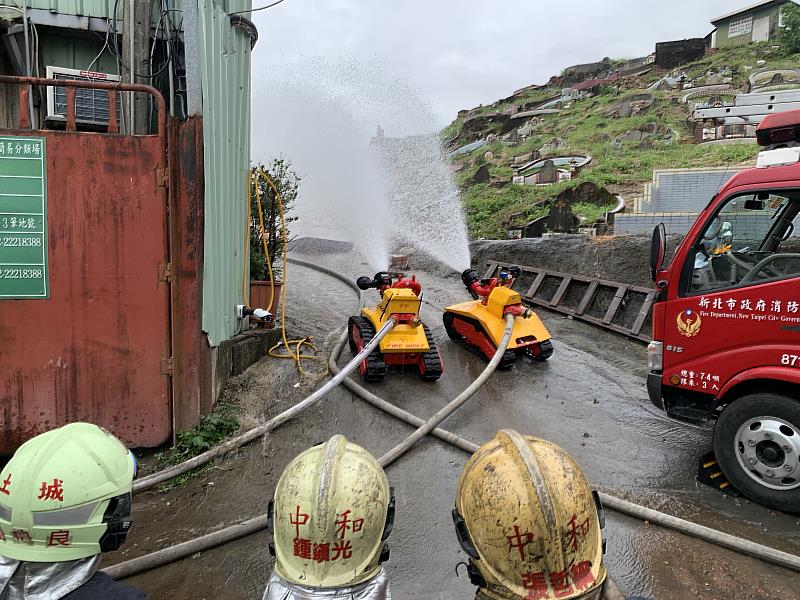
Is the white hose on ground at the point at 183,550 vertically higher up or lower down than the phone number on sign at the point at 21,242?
lower down

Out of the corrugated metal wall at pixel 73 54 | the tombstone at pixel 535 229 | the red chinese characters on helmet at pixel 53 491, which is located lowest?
the red chinese characters on helmet at pixel 53 491

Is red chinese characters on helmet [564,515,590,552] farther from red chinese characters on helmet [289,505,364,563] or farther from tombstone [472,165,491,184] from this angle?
tombstone [472,165,491,184]

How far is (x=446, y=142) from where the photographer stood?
43625mm

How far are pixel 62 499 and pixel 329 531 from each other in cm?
101

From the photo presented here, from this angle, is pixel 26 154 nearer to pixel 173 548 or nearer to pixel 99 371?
pixel 99 371

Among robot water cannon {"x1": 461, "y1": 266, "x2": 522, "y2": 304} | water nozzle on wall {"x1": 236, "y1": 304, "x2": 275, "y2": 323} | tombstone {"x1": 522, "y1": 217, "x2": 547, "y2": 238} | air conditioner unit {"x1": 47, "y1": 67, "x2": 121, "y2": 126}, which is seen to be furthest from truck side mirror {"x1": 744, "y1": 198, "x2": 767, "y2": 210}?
tombstone {"x1": 522, "y1": 217, "x2": 547, "y2": 238}

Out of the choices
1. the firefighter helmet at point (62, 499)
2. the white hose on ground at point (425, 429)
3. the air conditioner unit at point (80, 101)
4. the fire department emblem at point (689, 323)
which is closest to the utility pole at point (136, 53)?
the air conditioner unit at point (80, 101)

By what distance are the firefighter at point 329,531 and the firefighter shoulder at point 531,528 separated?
0.39 meters

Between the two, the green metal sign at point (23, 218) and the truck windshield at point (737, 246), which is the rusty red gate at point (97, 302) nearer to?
the green metal sign at point (23, 218)

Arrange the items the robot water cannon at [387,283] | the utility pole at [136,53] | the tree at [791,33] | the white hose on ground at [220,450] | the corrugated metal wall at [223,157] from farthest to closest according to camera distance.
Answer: the tree at [791,33] < the robot water cannon at [387,283] < the utility pole at [136,53] < the corrugated metal wall at [223,157] < the white hose on ground at [220,450]

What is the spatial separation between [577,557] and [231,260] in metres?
5.15

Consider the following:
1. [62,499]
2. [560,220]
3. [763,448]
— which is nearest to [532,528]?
[62,499]

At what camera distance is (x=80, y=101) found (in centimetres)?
651

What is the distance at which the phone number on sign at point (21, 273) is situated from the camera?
15.3 ft
